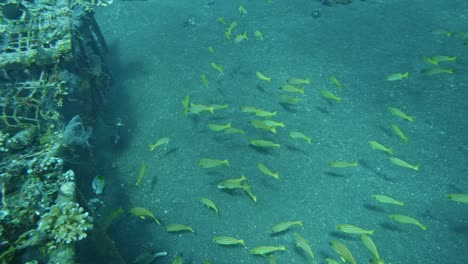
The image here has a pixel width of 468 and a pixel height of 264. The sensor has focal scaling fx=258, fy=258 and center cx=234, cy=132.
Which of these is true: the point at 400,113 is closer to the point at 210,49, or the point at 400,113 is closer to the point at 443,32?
the point at 443,32

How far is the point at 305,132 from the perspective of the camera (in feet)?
22.1

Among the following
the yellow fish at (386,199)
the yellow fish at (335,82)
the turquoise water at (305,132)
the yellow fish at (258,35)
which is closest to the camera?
the yellow fish at (386,199)

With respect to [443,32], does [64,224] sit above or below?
below

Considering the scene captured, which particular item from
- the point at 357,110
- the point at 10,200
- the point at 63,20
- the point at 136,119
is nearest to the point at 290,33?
the point at 357,110

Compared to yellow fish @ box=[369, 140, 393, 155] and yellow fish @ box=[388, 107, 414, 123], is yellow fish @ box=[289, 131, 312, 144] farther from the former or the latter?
yellow fish @ box=[388, 107, 414, 123]

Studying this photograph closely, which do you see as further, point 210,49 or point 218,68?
point 210,49

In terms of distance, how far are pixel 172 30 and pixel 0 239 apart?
9.94 meters

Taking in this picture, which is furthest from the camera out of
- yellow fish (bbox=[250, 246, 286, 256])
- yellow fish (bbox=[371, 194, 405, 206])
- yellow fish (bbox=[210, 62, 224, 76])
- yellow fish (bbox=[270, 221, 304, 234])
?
yellow fish (bbox=[210, 62, 224, 76])

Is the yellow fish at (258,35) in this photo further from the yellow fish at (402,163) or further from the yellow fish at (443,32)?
the yellow fish at (402,163)

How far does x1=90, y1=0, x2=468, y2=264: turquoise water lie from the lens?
508cm

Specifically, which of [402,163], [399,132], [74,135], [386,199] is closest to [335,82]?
[399,132]

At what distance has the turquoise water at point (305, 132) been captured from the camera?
508 cm

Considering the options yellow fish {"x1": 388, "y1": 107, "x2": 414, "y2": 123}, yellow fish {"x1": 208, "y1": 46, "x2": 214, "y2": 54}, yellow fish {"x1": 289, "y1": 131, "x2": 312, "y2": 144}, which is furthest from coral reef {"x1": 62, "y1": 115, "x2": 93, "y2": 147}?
yellow fish {"x1": 388, "y1": 107, "x2": 414, "y2": 123}

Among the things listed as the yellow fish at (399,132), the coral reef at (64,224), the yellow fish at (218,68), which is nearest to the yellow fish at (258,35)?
the yellow fish at (218,68)
